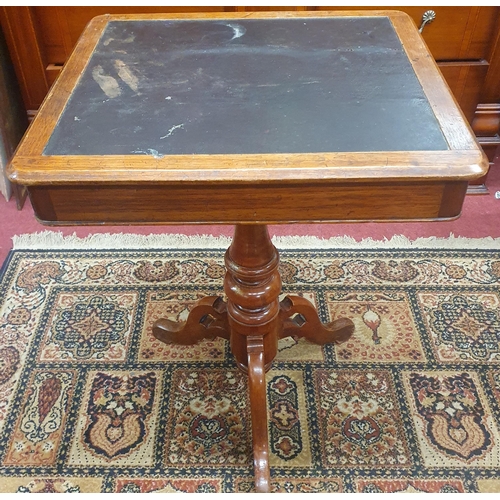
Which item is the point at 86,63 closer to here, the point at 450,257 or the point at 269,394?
the point at 269,394

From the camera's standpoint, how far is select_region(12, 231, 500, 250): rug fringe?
65.6 inches

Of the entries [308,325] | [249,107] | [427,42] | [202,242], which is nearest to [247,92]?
[249,107]

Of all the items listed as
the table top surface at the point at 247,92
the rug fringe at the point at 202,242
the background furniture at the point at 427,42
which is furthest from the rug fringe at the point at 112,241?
the table top surface at the point at 247,92

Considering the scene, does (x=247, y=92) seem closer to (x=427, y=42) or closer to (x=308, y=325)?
(x=308, y=325)

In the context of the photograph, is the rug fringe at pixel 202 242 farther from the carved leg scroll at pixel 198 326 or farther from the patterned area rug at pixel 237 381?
the carved leg scroll at pixel 198 326

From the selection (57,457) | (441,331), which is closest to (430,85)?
(441,331)

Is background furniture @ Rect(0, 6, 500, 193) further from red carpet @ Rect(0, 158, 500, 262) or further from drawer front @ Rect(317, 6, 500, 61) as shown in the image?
red carpet @ Rect(0, 158, 500, 262)

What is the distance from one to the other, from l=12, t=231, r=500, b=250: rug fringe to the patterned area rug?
30 millimetres

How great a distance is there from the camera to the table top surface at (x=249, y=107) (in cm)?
75

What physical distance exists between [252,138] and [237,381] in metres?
0.70

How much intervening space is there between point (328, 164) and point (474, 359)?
2.77 ft

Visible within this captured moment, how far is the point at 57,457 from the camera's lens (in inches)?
45.8

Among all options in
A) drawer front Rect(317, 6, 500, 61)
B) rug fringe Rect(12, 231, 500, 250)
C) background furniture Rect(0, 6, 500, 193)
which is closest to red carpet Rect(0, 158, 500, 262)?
rug fringe Rect(12, 231, 500, 250)

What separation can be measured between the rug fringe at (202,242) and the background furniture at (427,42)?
46 cm
